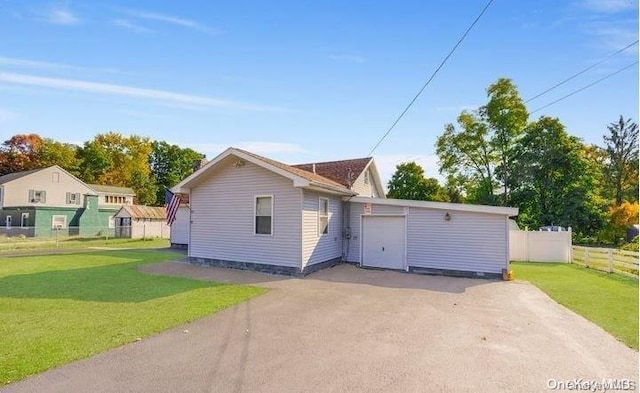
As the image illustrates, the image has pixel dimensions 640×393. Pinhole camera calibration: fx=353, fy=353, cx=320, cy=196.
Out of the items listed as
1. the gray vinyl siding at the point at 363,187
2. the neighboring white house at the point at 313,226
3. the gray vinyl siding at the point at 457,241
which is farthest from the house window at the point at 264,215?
the gray vinyl siding at the point at 363,187

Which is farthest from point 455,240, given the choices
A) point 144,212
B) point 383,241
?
point 144,212

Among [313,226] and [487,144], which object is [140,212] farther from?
[487,144]

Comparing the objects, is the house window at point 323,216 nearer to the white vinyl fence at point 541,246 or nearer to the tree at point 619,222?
the white vinyl fence at point 541,246

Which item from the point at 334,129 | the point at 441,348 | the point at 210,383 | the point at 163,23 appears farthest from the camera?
the point at 334,129

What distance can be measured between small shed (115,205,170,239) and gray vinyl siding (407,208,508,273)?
87.9ft

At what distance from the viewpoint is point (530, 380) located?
4.24 meters

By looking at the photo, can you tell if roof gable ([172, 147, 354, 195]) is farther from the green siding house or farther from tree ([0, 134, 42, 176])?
tree ([0, 134, 42, 176])

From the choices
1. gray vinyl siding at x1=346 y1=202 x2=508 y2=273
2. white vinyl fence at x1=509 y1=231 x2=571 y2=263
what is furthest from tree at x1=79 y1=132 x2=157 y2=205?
white vinyl fence at x1=509 y1=231 x2=571 y2=263

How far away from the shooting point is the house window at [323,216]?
1259 centimetres

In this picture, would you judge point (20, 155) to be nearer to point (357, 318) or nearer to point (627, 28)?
point (357, 318)

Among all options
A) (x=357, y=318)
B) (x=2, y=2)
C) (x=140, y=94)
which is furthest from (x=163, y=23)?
(x=357, y=318)

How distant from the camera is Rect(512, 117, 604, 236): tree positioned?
25.6 m

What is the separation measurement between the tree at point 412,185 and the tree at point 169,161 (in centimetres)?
3706

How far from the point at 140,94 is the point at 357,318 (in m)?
12.7
